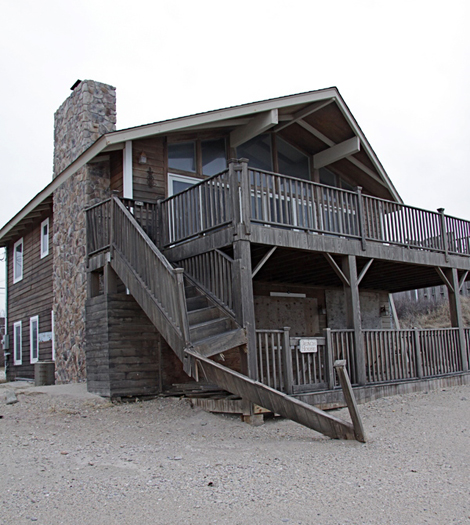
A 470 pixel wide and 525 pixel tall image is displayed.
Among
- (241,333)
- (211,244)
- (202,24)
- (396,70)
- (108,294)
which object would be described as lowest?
(241,333)

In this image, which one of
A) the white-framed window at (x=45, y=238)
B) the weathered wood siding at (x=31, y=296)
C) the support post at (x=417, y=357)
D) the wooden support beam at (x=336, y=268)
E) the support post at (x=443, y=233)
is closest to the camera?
the wooden support beam at (x=336, y=268)

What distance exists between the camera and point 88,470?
5.61 m

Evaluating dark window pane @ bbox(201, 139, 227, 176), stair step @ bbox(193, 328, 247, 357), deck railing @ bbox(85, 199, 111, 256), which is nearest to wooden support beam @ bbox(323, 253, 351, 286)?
stair step @ bbox(193, 328, 247, 357)

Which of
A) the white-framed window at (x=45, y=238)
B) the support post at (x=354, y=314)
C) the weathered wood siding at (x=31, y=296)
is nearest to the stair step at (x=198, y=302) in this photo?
the support post at (x=354, y=314)

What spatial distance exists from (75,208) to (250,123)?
182 inches

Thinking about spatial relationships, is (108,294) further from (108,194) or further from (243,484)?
(243,484)

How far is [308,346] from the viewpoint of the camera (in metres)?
9.24

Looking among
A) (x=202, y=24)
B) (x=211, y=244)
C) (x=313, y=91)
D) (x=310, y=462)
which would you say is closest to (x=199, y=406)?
(x=211, y=244)

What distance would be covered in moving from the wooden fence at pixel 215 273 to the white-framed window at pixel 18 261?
36.4ft

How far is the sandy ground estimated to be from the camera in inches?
173

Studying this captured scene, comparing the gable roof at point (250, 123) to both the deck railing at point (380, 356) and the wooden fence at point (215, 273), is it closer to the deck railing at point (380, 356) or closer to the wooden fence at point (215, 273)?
the wooden fence at point (215, 273)

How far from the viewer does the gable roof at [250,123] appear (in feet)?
36.5

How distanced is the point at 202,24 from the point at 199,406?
48.0 metres

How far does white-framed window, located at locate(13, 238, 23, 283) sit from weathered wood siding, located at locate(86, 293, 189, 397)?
31.2 ft
